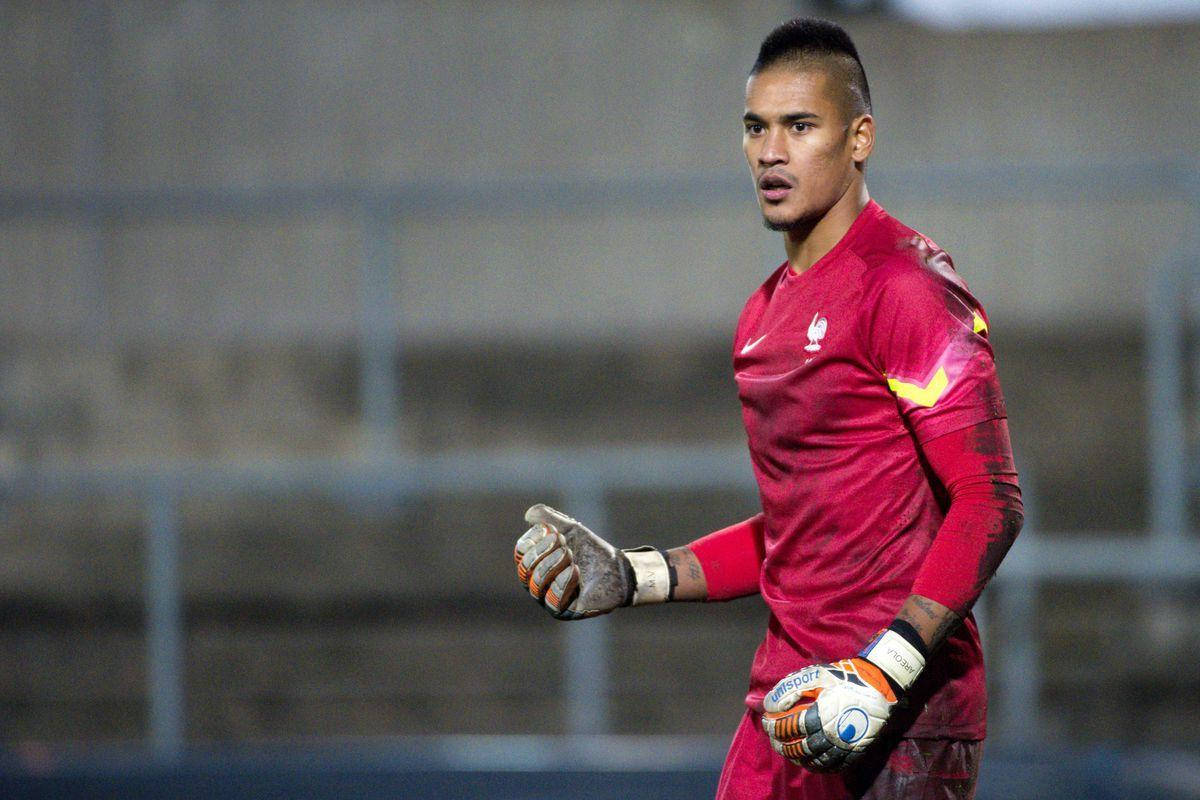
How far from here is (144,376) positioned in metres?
7.81

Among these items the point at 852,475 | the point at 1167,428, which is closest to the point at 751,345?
the point at 852,475

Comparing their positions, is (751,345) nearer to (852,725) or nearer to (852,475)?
(852,475)

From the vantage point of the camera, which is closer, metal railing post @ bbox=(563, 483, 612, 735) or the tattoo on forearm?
the tattoo on forearm

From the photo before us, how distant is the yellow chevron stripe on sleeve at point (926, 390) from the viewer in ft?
7.07

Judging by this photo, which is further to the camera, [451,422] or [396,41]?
[396,41]

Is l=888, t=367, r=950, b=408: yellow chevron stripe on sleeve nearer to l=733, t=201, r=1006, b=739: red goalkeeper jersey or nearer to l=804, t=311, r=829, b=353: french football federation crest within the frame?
l=733, t=201, r=1006, b=739: red goalkeeper jersey

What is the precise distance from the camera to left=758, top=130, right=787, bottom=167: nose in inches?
94.5

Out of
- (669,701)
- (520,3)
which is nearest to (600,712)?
(669,701)

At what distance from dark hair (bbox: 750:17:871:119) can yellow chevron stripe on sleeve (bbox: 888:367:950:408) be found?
49 cm

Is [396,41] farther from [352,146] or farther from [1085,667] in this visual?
[1085,667]

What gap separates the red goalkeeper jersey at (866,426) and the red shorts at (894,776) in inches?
1.2

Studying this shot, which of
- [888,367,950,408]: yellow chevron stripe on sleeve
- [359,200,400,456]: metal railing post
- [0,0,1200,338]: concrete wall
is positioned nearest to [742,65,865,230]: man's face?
[888,367,950,408]: yellow chevron stripe on sleeve

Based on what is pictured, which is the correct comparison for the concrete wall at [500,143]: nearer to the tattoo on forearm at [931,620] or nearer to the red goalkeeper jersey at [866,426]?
the red goalkeeper jersey at [866,426]

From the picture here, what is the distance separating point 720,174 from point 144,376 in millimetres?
3153
